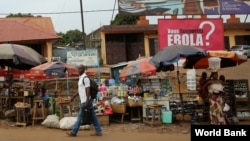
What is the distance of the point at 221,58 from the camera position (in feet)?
41.3

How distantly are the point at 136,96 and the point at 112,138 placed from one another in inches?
124

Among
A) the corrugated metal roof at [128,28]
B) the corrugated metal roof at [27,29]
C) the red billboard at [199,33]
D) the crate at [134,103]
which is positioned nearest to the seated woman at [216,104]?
the crate at [134,103]

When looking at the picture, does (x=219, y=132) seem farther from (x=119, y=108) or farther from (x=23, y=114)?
(x=23, y=114)

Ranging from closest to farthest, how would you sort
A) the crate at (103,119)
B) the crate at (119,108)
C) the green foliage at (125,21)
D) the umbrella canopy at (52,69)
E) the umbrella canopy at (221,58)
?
the umbrella canopy at (221,58) → the crate at (103,119) → the crate at (119,108) → the umbrella canopy at (52,69) → the green foliage at (125,21)

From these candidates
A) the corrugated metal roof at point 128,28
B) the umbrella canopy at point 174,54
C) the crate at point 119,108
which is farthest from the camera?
the corrugated metal roof at point 128,28

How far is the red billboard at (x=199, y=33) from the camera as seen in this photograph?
17.7 meters

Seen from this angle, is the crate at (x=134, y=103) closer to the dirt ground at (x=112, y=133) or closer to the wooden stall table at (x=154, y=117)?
the wooden stall table at (x=154, y=117)

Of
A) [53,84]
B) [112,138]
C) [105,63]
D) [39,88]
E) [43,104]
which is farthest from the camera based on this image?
[105,63]

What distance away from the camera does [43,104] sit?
1266 cm

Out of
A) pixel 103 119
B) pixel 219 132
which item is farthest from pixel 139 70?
pixel 219 132

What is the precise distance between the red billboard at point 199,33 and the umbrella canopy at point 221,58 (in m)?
4.06

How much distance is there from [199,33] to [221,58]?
18.1 ft

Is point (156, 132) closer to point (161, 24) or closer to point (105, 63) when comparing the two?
point (161, 24)

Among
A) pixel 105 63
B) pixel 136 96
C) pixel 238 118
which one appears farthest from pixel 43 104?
pixel 105 63
